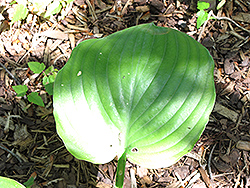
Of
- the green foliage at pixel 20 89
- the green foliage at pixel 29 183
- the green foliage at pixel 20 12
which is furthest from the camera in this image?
the green foliage at pixel 20 12

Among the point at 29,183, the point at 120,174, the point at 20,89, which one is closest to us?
the point at 120,174

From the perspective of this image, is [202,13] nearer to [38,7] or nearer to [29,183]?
[38,7]

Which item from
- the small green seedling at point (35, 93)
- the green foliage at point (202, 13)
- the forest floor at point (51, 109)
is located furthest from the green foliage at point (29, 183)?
the green foliage at point (202, 13)

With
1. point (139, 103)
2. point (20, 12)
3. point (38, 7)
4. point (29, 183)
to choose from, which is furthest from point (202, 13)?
point (29, 183)

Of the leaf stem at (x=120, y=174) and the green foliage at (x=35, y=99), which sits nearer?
the leaf stem at (x=120, y=174)

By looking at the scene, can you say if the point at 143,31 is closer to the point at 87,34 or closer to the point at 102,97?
the point at 102,97

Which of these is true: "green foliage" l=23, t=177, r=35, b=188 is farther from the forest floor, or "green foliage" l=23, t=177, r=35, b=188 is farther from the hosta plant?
the hosta plant

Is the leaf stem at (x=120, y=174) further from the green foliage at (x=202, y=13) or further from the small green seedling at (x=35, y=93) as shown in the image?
the green foliage at (x=202, y=13)

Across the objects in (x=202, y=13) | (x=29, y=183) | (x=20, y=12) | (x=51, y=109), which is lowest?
(x=29, y=183)
